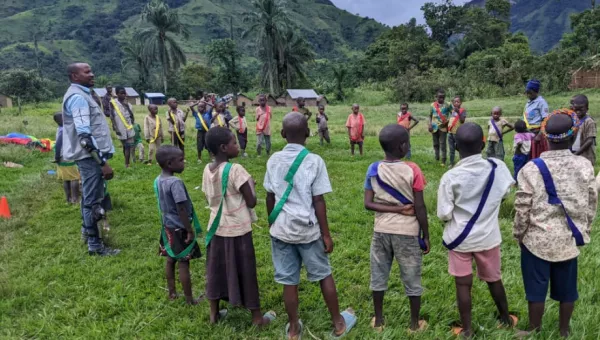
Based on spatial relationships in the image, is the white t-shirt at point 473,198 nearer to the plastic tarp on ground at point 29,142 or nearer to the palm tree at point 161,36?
the plastic tarp on ground at point 29,142

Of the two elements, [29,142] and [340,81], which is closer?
[29,142]

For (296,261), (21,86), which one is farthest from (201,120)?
(21,86)

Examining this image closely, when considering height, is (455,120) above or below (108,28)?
below

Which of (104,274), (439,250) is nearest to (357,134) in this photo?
(439,250)

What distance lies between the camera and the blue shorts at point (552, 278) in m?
2.91

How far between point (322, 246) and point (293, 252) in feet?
0.74

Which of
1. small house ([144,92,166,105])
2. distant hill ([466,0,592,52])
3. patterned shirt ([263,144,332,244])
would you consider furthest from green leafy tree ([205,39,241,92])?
distant hill ([466,0,592,52])

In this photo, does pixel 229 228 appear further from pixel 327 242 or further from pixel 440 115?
pixel 440 115

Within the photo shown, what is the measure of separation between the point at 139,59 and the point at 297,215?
64722 millimetres

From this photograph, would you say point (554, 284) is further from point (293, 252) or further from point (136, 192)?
point (136, 192)

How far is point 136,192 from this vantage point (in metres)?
7.78

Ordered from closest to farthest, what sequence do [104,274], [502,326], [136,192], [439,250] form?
[502,326] < [104,274] < [439,250] < [136,192]

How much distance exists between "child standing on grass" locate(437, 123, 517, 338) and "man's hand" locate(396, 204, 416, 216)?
186 mm

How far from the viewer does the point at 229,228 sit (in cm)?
325
